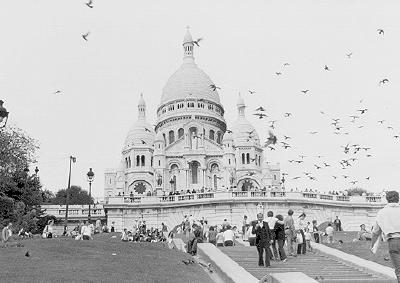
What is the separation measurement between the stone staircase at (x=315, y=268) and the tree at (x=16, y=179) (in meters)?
21.3

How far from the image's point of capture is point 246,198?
50.8 m

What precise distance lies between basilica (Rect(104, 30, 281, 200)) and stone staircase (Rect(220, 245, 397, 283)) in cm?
6690

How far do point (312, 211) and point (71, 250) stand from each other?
34.5m

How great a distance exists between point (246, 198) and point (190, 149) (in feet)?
154

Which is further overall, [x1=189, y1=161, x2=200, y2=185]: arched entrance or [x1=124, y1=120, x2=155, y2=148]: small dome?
[x1=124, y1=120, x2=155, y2=148]: small dome

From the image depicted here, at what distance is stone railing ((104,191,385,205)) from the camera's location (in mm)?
51312

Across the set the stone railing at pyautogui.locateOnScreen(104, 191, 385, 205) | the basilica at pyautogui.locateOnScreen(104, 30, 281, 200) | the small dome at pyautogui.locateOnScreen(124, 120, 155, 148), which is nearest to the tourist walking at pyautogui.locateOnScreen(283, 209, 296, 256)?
the stone railing at pyautogui.locateOnScreen(104, 191, 385, 205)

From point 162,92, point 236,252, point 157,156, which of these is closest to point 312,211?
point 236,252

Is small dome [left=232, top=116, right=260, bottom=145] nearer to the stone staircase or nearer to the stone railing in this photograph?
the stone railing

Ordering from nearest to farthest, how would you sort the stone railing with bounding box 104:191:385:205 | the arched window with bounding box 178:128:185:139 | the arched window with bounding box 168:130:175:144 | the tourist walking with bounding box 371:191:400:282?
the tourist walking with bounding box 371:191:400:282 → the stone railing with bounding box 104:191:385:205 → the arched window with bounding box 178:128:185:139 → the arched window with bounding box 168:130:175:144

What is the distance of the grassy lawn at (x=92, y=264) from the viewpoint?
578 inches

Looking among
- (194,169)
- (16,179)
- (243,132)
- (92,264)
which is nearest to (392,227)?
(92,264)

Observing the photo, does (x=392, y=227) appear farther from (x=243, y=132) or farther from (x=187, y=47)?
(x=187, y=47)

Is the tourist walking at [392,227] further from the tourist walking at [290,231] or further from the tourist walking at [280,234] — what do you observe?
the tourist walking at [290,231]
